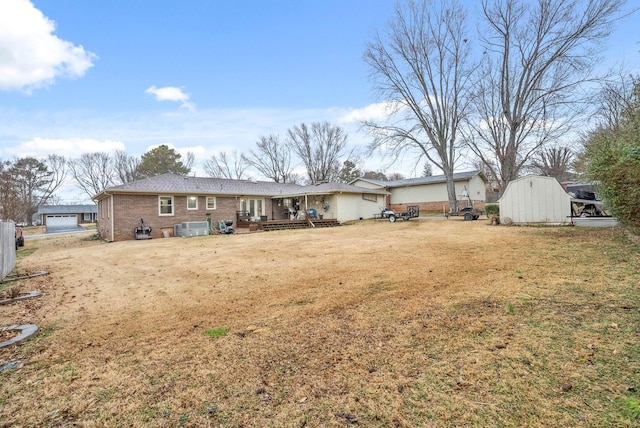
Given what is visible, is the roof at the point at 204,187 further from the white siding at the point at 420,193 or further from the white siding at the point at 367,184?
the white siding at the point at 367,184

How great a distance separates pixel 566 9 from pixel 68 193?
2553 inches

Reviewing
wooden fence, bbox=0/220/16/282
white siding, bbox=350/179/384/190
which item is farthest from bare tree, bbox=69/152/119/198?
wooden fence, bbox=0/220/16/282

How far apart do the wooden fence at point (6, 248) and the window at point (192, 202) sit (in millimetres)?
10924

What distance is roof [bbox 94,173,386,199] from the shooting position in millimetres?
17227

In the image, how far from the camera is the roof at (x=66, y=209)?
48750 millimetres

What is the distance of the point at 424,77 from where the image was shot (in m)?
23.7

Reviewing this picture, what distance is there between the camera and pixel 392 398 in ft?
6.95

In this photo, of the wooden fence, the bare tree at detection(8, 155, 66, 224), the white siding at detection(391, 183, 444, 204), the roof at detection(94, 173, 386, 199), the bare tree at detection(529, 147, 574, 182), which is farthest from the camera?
the bare tree at detection(8, 155, 66, 224)

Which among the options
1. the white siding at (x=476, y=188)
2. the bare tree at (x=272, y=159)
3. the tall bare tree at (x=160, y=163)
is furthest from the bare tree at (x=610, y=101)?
Result: the tall bare tree at (x=160, y=163)

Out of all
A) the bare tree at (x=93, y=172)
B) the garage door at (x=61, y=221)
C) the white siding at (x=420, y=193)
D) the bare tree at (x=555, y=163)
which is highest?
the bare tree at (x=93, y=172)

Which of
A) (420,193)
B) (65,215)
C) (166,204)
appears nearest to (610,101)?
(420,193)

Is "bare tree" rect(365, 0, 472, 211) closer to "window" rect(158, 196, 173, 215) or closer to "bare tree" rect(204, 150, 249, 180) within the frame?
"window" rect(158, 196, 173, 215)

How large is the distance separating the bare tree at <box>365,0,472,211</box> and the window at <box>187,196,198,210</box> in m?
14.1

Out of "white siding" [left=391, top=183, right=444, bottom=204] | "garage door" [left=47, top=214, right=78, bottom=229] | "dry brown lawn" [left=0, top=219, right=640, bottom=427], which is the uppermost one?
"white siding" [left=391, top=183, right=444, bottom=204]
